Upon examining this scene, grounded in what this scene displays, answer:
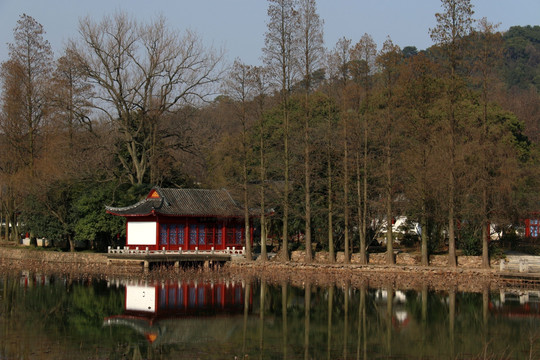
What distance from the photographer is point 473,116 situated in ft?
144

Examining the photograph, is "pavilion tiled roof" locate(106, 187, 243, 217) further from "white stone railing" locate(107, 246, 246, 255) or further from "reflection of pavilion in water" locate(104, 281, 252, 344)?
"reflection of pavilion in water" locate(104, 281, 252, 344)

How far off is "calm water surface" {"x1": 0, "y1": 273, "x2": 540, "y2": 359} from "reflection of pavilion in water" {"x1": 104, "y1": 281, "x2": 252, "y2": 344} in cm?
4

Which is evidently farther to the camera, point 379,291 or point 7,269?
point 7,269

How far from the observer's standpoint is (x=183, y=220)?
42.8 metres

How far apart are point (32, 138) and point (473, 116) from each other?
30426 millimetres

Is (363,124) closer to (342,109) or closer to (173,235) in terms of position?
(342,109)

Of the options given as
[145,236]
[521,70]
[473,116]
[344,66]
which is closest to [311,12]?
[344,66]

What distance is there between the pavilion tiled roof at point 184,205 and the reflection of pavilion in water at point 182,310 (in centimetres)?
1020

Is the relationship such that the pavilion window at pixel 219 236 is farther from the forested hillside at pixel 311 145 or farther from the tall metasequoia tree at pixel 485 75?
the tall metasequoia tree at pixel 485 75

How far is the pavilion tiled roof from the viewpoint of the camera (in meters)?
41.7

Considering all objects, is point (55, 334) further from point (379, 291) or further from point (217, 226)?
point (217, 226)

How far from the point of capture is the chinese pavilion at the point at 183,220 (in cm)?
4191

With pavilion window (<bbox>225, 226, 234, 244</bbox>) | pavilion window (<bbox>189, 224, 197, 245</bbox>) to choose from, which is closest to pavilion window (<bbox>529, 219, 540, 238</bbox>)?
pavilion window (<bbox>225, 226, 234, 244</bbox>)

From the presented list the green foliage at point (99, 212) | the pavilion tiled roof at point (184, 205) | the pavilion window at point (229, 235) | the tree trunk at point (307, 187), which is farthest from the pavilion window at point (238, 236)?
the tree trunk at point (307, 187)
